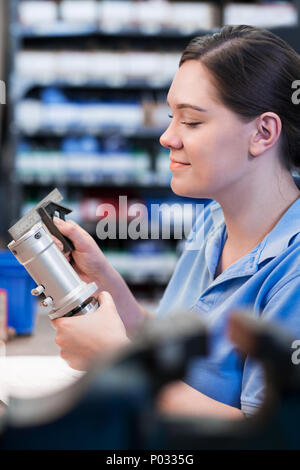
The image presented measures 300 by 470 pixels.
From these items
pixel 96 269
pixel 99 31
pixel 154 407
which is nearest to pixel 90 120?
pixel 99 31

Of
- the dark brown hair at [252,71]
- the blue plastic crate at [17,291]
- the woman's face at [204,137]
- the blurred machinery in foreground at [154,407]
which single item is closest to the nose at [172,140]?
the woman's face at [204,137]

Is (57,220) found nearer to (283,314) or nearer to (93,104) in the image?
(283,314)

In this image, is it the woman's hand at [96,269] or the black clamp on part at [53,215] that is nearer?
the black clamp on part at [53,215]

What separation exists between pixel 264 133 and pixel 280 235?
0.62 ft

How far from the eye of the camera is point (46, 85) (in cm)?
394

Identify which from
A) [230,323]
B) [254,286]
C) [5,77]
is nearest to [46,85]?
[5,77]

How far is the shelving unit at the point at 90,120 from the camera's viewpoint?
3.85 metres

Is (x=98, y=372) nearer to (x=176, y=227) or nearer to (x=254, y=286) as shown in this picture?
(x=254, y=286)

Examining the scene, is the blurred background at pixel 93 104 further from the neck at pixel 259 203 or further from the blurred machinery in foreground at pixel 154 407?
the blurred machinery in foreground at pixel 154 407

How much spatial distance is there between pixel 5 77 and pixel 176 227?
1.69m

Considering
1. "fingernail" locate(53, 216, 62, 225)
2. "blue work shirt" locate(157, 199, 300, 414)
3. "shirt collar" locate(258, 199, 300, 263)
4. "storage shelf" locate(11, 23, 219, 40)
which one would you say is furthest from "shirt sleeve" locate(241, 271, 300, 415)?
"storage shelf" locate(11, 23, 219, 40)

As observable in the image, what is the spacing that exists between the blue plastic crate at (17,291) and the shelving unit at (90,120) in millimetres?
2363

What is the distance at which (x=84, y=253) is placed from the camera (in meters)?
1.12

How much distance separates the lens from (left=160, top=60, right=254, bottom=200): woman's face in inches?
37.2
